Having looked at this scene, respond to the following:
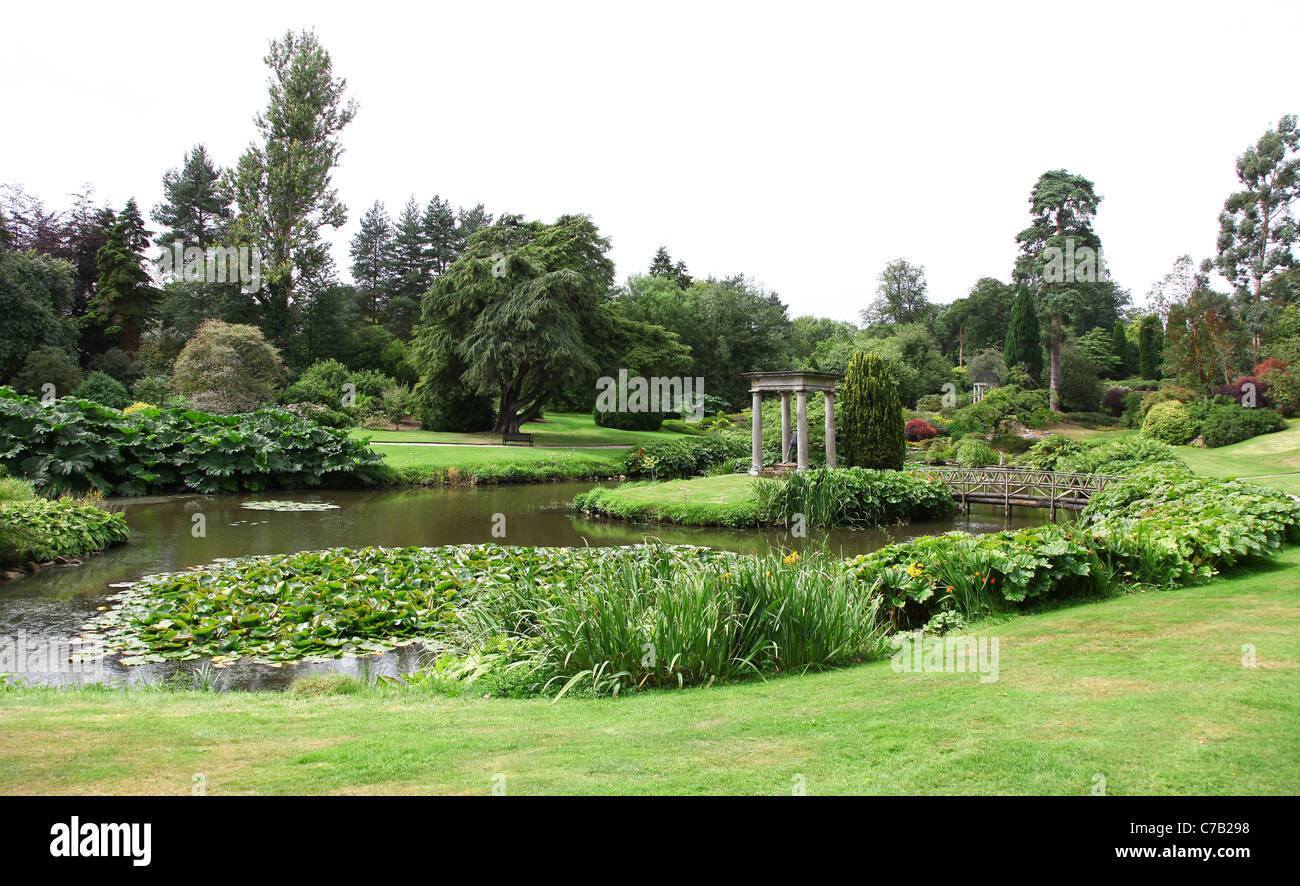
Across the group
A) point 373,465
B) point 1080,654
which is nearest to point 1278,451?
point 1080,654

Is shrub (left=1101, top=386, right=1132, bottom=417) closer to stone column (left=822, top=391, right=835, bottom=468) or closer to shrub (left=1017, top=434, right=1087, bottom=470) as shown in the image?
shrub (left=1017, top=434, right=1087, bottom=470)

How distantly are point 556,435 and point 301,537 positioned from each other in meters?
22.3

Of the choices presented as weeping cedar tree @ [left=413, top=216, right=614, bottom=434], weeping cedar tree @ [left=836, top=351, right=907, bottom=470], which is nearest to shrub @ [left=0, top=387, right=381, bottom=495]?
weeping cedar tree @ [left=413, top=216, right=614, bottom=434]

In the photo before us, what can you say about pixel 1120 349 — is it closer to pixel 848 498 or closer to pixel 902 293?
pixel 902 293

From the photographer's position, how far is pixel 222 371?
29.2 meters

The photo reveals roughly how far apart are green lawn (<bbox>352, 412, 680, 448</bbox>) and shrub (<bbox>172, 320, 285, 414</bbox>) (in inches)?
152

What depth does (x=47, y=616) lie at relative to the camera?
357 inches

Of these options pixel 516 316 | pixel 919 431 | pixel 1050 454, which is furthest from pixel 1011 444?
pixel 516 316

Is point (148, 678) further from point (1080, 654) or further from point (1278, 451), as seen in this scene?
point (1278, 451)

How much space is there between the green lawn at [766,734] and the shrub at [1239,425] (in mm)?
25326

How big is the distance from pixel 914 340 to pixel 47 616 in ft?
148

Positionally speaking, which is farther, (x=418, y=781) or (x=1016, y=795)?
(x=418, y=781)

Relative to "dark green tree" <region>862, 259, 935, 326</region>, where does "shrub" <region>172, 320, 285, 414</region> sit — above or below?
below

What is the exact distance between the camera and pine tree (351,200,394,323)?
59.5 metres
